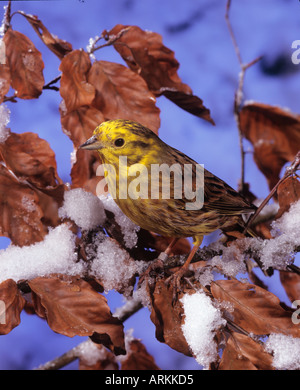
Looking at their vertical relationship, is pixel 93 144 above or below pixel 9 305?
above

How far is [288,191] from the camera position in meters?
Answer: 0.33

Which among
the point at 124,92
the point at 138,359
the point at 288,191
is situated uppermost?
the point at 124,92

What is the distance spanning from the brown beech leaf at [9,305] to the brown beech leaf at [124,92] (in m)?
0.17

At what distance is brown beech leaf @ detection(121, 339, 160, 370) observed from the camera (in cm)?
49

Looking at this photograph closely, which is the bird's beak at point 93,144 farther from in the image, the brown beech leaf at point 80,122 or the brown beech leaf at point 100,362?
the brown beech leaf at point 100,362

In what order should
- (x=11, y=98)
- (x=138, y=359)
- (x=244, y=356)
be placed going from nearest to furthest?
(x=244, y=356) < (x=11, y=98) < (x=138, y=359)

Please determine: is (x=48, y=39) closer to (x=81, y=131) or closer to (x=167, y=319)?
(x=81, y=131)

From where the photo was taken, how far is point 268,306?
292 mm

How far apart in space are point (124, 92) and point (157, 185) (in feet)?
0.30

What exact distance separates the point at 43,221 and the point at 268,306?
207 millimetres

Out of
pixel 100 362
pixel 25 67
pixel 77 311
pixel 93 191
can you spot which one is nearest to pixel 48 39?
pixel 25 67

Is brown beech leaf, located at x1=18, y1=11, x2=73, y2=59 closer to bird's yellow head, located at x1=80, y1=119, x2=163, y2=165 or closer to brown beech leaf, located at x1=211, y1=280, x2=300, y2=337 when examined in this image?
bird's yellow head, located at x1=80, y1=119, x2=163, y2=165

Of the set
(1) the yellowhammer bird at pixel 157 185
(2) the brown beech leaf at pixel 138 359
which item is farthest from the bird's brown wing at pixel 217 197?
(2) the brown beech leaf at pixel 138 359

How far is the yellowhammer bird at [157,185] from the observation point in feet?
1.15
